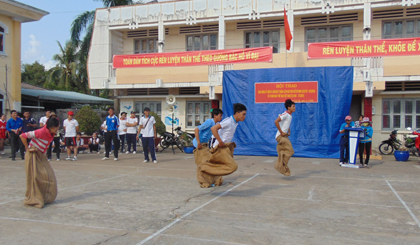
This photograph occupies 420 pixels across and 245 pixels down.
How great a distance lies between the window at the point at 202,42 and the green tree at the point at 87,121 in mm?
6687

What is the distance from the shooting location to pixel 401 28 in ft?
56.9

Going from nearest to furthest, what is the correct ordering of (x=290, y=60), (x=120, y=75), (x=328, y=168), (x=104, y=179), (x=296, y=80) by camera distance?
(x=104, y=179)
(x=328, y=168)
(x=296, y=80)
(x=290, y=60)
(x=120, y=75)

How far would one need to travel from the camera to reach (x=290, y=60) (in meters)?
16.2

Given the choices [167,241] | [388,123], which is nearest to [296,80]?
[388,123]

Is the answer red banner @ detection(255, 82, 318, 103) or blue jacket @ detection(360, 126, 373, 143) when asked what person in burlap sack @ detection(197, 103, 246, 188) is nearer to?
blue jacket @ detection(360, 126, 373, 143)

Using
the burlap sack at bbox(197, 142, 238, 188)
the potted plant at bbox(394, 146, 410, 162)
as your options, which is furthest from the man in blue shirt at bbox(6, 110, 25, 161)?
the potted plant at bbox(394, 146, 410, 162)

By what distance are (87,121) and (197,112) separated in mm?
5695

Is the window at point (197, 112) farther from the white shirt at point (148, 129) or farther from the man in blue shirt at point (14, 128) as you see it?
the man in blue shirt at point (14, 128)

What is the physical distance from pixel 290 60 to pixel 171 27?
25.2 feet

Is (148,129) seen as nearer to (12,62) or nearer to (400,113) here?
(12,62)

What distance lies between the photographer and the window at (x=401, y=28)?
17.1 metres

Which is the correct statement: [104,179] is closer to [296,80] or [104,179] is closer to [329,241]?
[329,241]

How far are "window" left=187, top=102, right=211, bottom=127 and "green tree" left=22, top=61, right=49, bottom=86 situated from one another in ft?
97.5

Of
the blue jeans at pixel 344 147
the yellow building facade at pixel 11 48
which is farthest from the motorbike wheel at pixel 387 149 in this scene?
the yellow building facade at pixel 11 48
